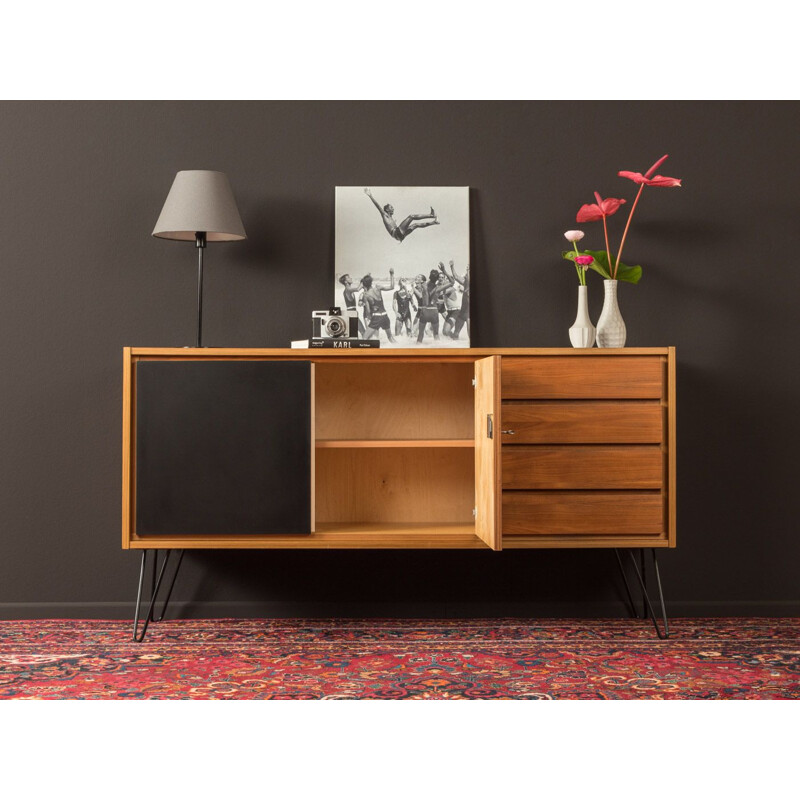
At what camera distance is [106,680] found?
280 centimetres

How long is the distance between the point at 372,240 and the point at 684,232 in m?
1.27

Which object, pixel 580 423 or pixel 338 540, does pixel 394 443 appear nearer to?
pixel 338 540

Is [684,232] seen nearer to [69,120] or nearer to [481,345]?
[481,345]

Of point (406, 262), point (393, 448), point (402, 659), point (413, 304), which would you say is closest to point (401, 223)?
point (406, 262)

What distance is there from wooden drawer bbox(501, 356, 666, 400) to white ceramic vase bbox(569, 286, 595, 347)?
0.72 ft

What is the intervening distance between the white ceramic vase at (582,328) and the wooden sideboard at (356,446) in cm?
22

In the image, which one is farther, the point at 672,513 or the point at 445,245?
the point at 445,245

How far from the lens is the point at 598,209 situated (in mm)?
3467

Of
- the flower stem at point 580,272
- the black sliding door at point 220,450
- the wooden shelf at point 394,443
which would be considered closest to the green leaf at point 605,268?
the flower stem at point 580,272

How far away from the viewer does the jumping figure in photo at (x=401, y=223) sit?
3584mm

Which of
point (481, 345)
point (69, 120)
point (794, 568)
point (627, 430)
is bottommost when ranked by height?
point (794, 568)

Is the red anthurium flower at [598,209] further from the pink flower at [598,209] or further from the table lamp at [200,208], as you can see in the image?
the table lamp at [200,208]

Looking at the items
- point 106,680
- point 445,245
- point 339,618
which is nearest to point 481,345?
point 445,245
